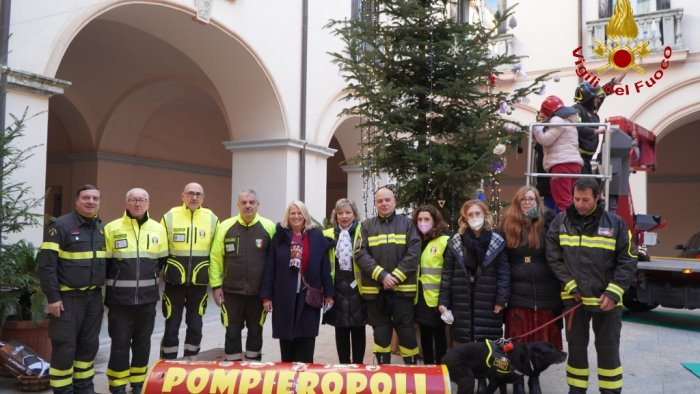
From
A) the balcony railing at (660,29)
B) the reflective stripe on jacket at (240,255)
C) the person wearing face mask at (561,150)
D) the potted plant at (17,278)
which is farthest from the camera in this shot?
the balcony railing at (660,29)

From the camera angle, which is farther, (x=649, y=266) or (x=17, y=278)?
(x=649, y=266)

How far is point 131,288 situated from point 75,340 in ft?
1.95

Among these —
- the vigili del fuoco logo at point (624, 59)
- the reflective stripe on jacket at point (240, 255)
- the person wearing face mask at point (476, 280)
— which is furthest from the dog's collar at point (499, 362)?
the vigili del fuoco logo at point (624, 59)

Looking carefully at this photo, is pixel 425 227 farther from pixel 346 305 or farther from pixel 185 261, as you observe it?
pixel 185 261

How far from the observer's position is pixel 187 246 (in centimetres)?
570

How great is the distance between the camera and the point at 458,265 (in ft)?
17.2

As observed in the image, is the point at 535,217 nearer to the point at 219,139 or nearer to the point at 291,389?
the point at 291,389

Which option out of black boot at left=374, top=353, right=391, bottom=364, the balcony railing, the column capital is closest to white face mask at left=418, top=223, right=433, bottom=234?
black boot at left=374, top=353, right=391, bottom=364

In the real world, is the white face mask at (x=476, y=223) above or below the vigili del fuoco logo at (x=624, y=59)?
below

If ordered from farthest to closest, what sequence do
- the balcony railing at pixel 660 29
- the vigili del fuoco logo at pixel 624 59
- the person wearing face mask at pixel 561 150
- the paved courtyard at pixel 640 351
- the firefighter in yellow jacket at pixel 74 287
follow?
the balcony railing at pixel 660 29 < the vigili del fuoco logo at pixel 624 59 < the person wearing face mask at pixel 561 150 < the paved courtyard at pixel 640 351 < the firefighter in yellow jacket at pixel 74 287

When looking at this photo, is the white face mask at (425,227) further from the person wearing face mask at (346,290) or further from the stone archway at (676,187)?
the stone archway at (676,187)

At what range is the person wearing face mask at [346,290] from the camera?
5.57 meters

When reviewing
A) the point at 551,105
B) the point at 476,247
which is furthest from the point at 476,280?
the point at 551,105

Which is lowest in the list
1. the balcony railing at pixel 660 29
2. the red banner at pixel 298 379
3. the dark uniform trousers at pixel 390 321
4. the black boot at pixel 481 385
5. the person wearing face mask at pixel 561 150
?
the black boot at pixel 481 385
